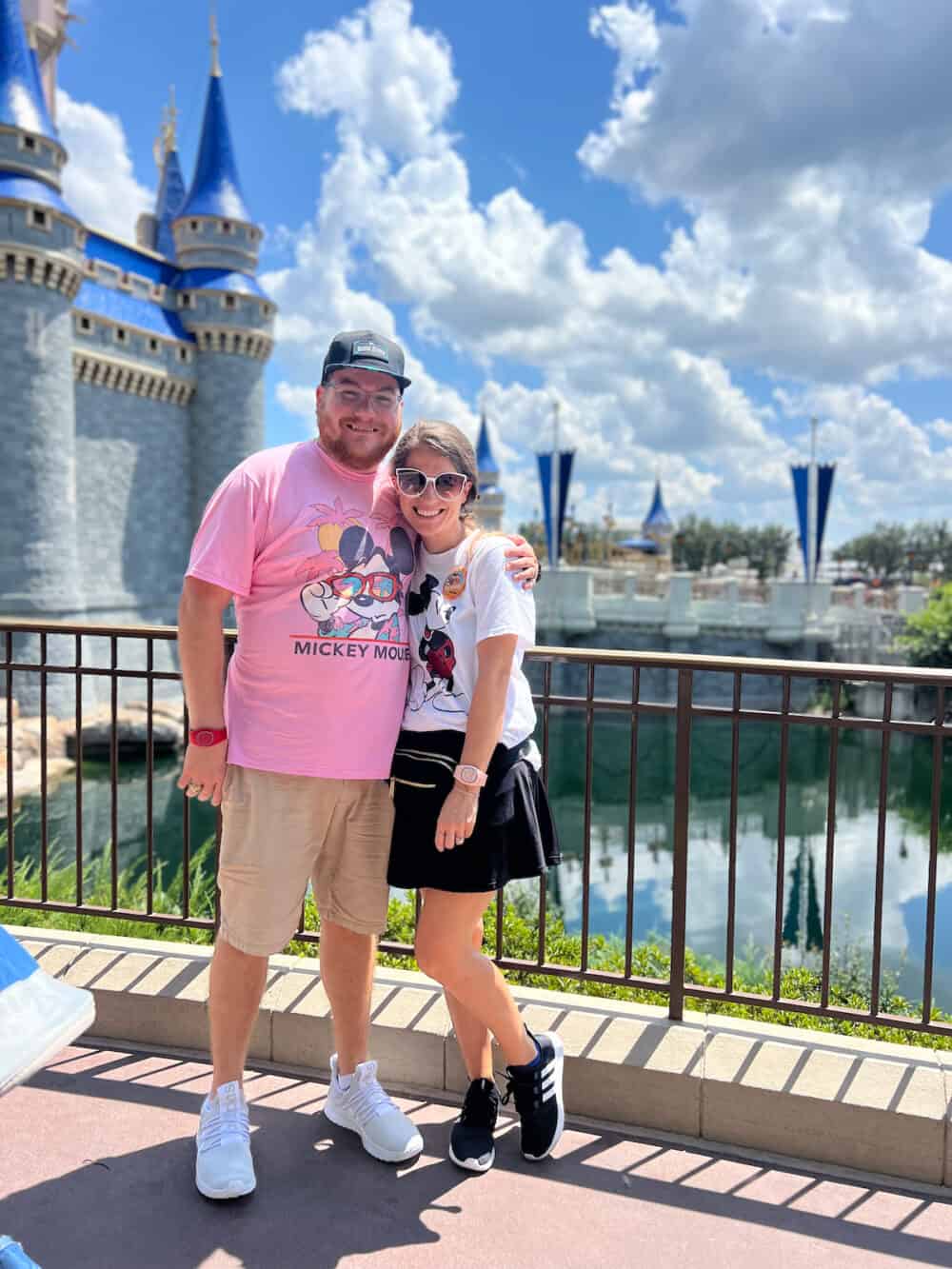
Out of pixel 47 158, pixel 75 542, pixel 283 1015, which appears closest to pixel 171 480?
pixel 75 542

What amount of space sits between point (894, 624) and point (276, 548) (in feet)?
84.4

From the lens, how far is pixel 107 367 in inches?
923

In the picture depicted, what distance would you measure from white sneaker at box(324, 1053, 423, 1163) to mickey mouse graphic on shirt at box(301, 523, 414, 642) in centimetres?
97

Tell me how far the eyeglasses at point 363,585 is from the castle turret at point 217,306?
2548 centimetres

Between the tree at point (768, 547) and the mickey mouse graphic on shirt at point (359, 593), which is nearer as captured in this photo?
the mickey mouse graphic on shirt at point (359, 593)

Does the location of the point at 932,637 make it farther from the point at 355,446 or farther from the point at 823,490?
the point at 355,446

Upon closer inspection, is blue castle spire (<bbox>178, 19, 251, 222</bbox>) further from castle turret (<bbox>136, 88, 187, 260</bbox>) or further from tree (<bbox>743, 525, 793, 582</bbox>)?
tree (<bbox>743, 525, 793, 582</bbox>)

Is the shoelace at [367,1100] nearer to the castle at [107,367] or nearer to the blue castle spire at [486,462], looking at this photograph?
the castle at [107,367]

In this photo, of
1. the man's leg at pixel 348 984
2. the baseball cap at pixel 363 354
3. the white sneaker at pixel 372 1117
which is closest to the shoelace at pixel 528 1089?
the white sneaker at pixel 372 1117

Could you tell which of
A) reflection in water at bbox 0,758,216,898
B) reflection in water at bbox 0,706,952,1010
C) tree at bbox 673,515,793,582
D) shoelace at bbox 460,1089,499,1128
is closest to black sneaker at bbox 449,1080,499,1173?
shoelace at bbox 460,1089,499,1128

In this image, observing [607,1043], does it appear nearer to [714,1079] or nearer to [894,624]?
[714,1079]

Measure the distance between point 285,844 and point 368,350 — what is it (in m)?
1.00

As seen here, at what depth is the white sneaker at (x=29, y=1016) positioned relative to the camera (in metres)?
1.22

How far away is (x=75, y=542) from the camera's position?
21.5 m
